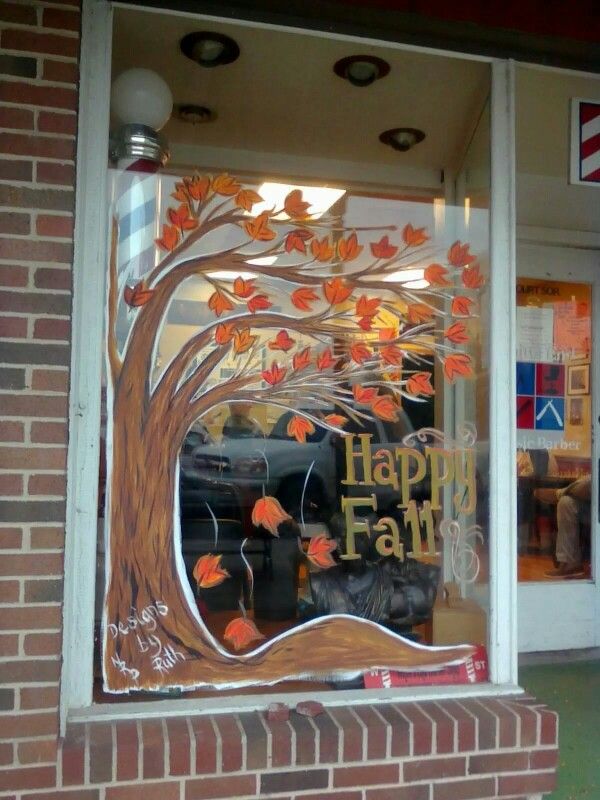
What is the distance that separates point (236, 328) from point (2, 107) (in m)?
1.03

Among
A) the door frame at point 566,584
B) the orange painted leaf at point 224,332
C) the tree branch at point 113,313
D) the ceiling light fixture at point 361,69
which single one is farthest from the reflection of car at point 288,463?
the door frame at point 566,584

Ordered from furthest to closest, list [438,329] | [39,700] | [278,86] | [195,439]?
[278,86] < [438,329] < [195,439] < [39,700]

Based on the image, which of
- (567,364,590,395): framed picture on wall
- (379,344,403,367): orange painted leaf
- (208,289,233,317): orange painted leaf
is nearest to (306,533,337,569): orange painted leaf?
(379,344,403,367): orange painted leaf

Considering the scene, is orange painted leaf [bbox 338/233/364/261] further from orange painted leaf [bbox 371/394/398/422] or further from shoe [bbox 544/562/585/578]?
shoe [bbox 544/562/585/578]

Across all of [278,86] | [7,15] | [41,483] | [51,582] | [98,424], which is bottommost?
[51,582]

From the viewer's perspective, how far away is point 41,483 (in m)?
2.32

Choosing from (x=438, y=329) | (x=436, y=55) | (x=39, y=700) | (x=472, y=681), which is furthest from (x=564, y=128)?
(x=39, y=700)

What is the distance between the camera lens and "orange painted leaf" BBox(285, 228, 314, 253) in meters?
2.89

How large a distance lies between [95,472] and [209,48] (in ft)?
5.59

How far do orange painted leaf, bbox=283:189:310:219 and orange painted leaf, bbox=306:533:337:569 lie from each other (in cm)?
125

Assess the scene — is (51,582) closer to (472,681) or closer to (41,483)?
(41,483)

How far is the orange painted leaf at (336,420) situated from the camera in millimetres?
2863

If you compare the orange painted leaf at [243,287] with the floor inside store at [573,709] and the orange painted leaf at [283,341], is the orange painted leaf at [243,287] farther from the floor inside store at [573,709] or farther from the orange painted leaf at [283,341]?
the floor inside store at [573,709]

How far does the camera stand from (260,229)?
9.41 feet
